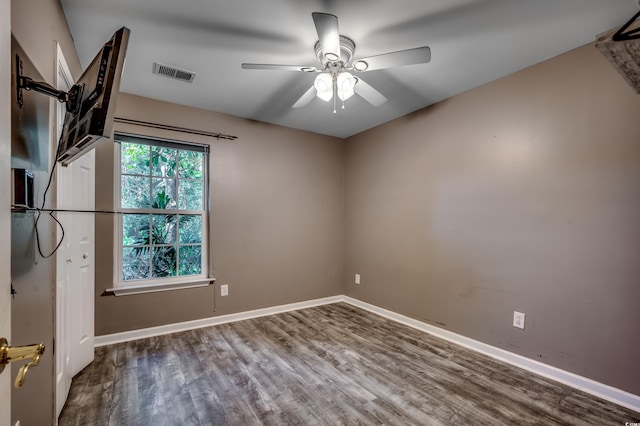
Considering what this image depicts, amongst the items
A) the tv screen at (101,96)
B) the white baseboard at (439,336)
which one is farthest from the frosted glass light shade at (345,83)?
the white baseboard at (439,336)

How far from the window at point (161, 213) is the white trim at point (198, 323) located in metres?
0.44

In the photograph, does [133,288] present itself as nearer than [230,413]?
No

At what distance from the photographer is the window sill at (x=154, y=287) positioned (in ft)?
9.23

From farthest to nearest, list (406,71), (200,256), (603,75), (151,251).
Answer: (200,256)
(151,251)
(406,71)
(603,75)

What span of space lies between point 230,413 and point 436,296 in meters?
2.19

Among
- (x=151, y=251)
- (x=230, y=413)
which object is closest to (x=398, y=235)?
(x=230, y=413)

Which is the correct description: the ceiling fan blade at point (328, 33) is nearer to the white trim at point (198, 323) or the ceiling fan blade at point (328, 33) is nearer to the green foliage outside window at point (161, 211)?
the green foliage outside window at point (161, 211)

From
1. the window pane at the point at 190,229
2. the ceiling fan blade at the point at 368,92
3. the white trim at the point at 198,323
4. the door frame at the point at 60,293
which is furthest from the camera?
the window pane at the point at 190,229

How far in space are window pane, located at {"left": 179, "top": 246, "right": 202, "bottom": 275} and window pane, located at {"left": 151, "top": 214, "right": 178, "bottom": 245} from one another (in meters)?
0.18

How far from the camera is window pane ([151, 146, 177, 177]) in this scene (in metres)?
3.11

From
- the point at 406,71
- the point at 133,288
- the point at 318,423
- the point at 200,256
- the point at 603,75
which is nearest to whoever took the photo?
the point at 318,423

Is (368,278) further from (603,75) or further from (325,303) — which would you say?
(603,75)

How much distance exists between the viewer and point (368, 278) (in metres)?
3.92

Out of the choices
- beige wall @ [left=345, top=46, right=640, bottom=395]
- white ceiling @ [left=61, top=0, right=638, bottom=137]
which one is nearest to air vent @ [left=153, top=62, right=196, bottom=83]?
white ceiling @ [left=61, top=0, right=638, bottom=137]
